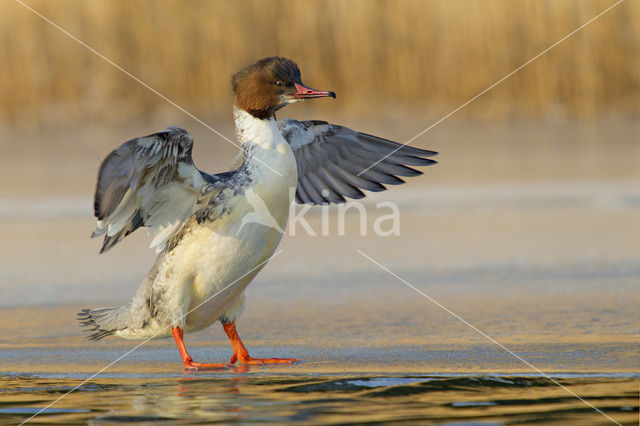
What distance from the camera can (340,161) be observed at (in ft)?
21.4

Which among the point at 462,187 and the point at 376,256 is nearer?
the point at 376,256

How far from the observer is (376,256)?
25.8 feet

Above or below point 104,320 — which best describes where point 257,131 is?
above

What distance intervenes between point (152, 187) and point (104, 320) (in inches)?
34.1

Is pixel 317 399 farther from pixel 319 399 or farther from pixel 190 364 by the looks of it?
pixel 190 364

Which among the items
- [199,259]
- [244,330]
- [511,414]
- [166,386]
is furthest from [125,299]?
[511,414]

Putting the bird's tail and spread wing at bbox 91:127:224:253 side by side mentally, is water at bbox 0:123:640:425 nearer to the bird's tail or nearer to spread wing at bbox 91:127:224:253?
the bird's tail

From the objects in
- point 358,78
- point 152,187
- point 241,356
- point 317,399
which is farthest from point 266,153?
point 358,78

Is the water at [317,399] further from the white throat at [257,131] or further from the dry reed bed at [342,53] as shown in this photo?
the dry reed bed at [342,53]

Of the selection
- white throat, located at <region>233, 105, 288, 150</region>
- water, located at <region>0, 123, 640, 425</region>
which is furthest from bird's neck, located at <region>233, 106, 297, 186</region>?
water, located at <region>0, 123, 640, 425</region>

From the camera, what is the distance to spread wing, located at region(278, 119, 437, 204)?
6367mm

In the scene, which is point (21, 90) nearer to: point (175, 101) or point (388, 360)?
point (175, 101)

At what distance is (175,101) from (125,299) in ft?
22.3

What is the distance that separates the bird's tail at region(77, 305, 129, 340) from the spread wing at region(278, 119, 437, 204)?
138cm
